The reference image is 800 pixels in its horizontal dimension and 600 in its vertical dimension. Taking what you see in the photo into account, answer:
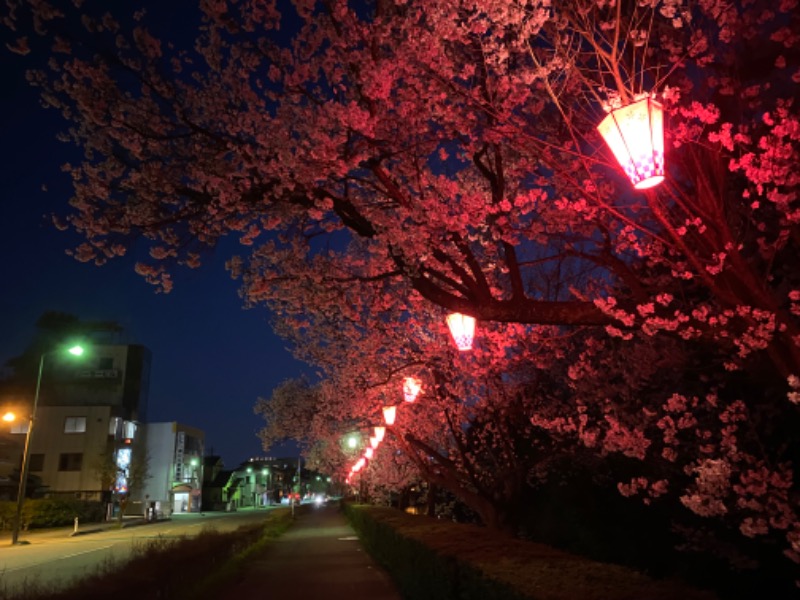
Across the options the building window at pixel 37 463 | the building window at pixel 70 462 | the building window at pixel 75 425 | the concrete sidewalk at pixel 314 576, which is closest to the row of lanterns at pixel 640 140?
the concrete sidewalk at pixel 314 576

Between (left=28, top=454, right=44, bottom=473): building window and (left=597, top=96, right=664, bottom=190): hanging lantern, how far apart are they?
62.5 m

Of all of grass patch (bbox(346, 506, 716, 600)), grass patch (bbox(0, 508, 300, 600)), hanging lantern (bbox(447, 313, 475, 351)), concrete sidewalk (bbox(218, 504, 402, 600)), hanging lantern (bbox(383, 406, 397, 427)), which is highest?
hanging lantern (bbox(447, 313, 475, 351))

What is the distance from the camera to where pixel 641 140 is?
461cm

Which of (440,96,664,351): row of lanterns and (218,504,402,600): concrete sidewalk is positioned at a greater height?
(440,96,664,351): row of lanterns

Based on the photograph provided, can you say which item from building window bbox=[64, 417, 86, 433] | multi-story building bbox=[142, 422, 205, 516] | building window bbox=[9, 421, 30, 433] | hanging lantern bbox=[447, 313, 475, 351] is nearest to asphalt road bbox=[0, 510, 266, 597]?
hanging lantern bbox=[447, 313, 475, 351]

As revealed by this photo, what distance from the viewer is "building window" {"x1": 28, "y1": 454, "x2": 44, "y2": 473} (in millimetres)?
55125

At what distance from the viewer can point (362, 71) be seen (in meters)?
7.26

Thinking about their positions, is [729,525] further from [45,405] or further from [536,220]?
[45,405]

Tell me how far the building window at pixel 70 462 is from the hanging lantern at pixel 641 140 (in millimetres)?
60976

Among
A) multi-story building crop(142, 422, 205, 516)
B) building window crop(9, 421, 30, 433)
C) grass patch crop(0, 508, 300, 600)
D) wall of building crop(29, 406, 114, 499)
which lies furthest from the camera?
multi-story building crop(142, 422, 205, 516)

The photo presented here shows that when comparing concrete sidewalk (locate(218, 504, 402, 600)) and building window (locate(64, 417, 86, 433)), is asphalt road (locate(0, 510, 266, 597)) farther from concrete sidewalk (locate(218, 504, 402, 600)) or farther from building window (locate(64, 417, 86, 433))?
building window (locate(64, 417, 86, 433))

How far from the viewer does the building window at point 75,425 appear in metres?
56.7

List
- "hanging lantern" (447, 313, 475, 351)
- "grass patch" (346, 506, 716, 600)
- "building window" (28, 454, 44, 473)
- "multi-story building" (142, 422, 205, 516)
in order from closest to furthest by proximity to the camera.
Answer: "grass patch" (346, 506, 716, 600)
"hanging lantern" (447, 313, 475, 351)
"building window" (28, 454, 44, 473)
"multi-story building" (142, 422, 205, 516)

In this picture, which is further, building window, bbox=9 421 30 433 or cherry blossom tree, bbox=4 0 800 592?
building window, bbox=9 421 30 433
